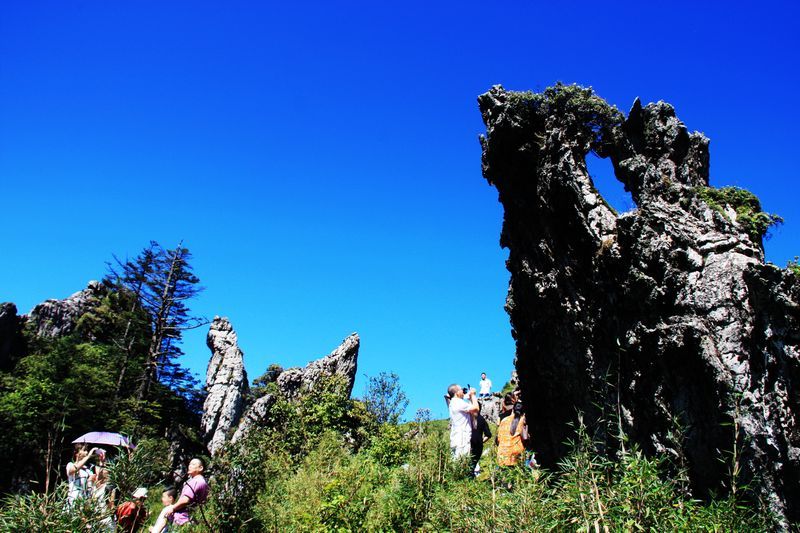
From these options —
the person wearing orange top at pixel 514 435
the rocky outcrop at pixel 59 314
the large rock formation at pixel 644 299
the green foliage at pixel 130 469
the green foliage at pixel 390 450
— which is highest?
the rocky outcrop at pixel 59 314

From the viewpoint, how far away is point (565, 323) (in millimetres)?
13672

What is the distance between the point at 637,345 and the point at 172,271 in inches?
1399

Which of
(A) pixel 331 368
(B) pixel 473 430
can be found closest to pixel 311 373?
(A) pixel 331 368

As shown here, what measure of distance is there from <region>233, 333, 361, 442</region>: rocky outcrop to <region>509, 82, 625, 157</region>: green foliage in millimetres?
16993

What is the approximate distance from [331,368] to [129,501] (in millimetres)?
21222

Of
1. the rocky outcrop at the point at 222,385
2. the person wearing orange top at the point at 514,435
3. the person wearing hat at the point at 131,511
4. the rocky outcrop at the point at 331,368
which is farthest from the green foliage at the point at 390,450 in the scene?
the rocky outcrop at the point at 222,385

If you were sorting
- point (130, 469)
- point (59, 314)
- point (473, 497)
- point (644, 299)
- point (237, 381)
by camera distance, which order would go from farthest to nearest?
point (59, 314)
point (237, 381)
point (644, 299)
point (473, 497)
point (130, 469)

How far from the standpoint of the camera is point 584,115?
14.1 m

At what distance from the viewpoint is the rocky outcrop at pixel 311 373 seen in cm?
2559

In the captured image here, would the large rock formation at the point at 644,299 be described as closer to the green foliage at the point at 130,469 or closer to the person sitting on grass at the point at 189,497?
the green foliage at the point at 130,469

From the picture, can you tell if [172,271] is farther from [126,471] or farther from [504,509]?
[504,509]

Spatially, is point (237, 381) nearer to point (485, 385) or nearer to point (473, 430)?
point (485, 385)

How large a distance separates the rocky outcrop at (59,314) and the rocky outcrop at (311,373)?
27.5 meters

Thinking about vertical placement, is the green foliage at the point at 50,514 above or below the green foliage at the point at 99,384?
below
